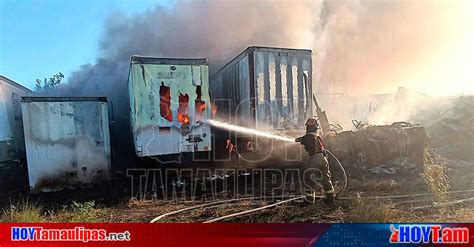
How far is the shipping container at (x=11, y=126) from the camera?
13.0ft

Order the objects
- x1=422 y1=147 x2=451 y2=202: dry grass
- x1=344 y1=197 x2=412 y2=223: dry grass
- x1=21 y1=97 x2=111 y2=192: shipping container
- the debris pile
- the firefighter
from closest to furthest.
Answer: x1=344 y1=197 x2=412 y2=223: dry grass, x1=422 y1=147 x2=451 y2=202: dry grass, the firefighter, x1=21 y1=97 x2=111 y2=192: shipping container, the debris pile

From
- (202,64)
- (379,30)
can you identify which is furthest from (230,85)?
(379,30)

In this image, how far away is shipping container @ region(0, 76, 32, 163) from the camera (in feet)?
13.0

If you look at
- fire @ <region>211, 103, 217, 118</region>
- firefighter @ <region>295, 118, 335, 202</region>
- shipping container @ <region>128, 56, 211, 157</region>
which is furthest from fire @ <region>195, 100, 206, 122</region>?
firefighter @ <region>295, 118, 335, 202</region>

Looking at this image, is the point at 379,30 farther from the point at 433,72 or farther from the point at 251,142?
the point at 251,142

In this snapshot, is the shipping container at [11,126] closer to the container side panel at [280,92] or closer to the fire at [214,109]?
the fire at [214,109]

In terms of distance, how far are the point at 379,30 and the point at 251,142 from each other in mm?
A: 1698

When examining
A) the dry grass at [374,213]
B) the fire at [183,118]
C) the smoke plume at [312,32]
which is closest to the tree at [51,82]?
the smoke plume at [312,32]

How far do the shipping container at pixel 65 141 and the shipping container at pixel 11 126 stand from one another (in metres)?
0.17

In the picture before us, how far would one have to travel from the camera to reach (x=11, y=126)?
186 inches

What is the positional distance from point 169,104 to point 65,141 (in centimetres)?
166

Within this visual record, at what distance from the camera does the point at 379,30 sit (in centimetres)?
280

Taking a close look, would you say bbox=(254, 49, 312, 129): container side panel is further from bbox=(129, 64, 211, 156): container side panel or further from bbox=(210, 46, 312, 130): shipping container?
bbox=(129, 64, 211, 156): container side panel

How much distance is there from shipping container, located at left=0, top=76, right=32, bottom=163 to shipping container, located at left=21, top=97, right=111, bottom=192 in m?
0.17
